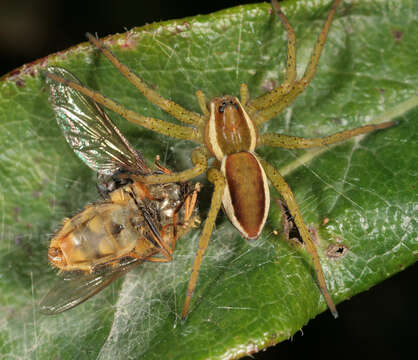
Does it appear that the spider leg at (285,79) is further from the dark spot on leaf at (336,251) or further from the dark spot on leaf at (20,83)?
the dark spot on leaf at (20,83)

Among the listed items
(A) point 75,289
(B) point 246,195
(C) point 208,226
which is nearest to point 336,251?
(B) point 246,195

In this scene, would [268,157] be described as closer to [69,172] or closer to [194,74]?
[194,74]

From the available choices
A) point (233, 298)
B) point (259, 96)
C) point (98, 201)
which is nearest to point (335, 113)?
point (259, 96)

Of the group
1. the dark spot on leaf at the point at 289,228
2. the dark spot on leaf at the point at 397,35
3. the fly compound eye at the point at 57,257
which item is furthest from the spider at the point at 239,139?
the fly compound eye at the point at 57,257

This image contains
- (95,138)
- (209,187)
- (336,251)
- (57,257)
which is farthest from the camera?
(209,187)

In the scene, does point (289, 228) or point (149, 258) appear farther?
point (289, 228)

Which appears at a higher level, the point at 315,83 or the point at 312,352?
the point at 315,83

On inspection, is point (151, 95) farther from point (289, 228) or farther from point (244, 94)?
point (289, 228)
